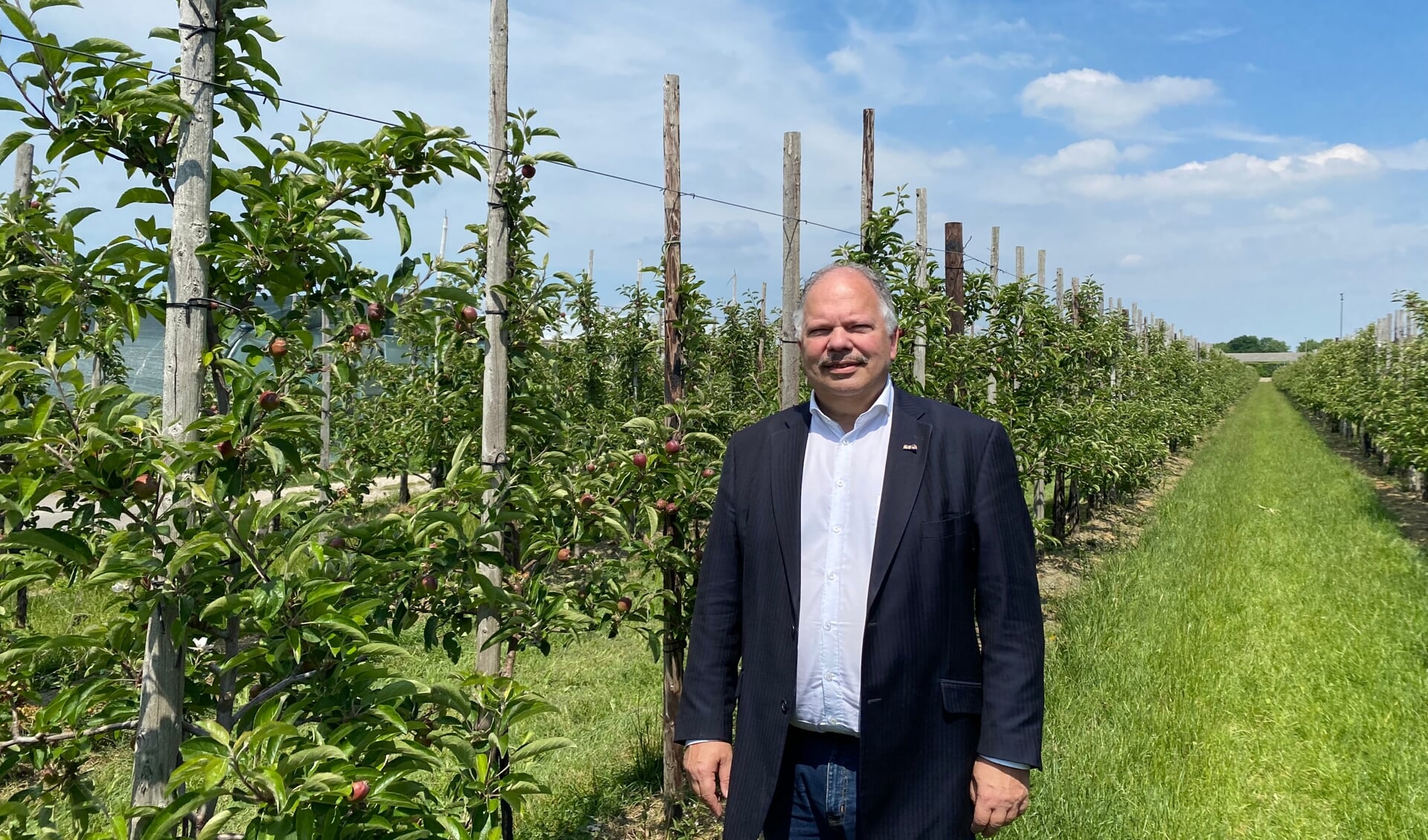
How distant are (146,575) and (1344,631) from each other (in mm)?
7370

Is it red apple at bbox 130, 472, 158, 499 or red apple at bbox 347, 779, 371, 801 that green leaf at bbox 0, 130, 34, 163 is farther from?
red apple at bbox 347, 779, 371, 801

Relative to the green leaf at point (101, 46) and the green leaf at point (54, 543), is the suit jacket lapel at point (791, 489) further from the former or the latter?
the green leaf at point (101, 46)

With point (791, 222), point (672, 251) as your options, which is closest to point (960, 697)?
point (672, 251)

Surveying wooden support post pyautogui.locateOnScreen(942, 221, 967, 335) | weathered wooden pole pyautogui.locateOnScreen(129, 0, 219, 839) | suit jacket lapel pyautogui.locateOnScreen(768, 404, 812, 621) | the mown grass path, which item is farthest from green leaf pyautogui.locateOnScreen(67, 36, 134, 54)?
wooden support post pyautogui.locateOnScreen(942, 221, 967, 335)

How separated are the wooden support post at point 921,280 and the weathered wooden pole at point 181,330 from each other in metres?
4.53

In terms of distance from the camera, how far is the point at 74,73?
1.64 meters

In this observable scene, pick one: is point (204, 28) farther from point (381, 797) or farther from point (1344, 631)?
point (1344, 631)

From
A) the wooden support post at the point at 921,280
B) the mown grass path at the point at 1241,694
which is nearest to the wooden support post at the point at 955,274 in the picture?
the wooden support post at the point at 921,280

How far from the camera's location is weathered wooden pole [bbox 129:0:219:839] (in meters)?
1.66

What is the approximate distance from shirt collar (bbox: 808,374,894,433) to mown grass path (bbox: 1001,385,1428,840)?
2.24m

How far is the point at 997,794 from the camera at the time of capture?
6.14 ft

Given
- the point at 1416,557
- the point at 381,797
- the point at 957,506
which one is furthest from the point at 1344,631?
the point at 381,797

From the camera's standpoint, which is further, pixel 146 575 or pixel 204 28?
pixel 204 28

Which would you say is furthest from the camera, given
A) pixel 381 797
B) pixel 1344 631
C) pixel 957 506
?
pixel 1344 631
